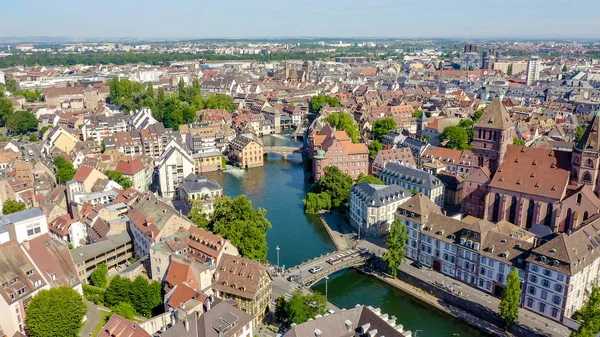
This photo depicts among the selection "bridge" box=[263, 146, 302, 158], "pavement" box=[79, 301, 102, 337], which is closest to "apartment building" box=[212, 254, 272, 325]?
"pavement" box=[79, 301, 102, 337]

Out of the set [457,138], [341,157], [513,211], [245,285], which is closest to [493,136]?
[513,211]

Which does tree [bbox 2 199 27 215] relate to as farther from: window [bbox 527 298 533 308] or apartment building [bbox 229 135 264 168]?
window [bbox 527 298 533 308]

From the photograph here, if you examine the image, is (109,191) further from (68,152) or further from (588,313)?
(588,313)

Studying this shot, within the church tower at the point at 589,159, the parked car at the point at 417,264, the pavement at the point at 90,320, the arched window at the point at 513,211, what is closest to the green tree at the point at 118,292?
the pavement at the point at 90,320

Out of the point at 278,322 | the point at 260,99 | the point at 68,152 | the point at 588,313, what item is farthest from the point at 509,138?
the point at 260,99

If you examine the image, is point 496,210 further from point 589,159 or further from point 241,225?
point 241,225

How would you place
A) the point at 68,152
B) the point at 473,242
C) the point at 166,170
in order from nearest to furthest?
the point at 473,242 < the point at 166,170 < the point at 68,152
